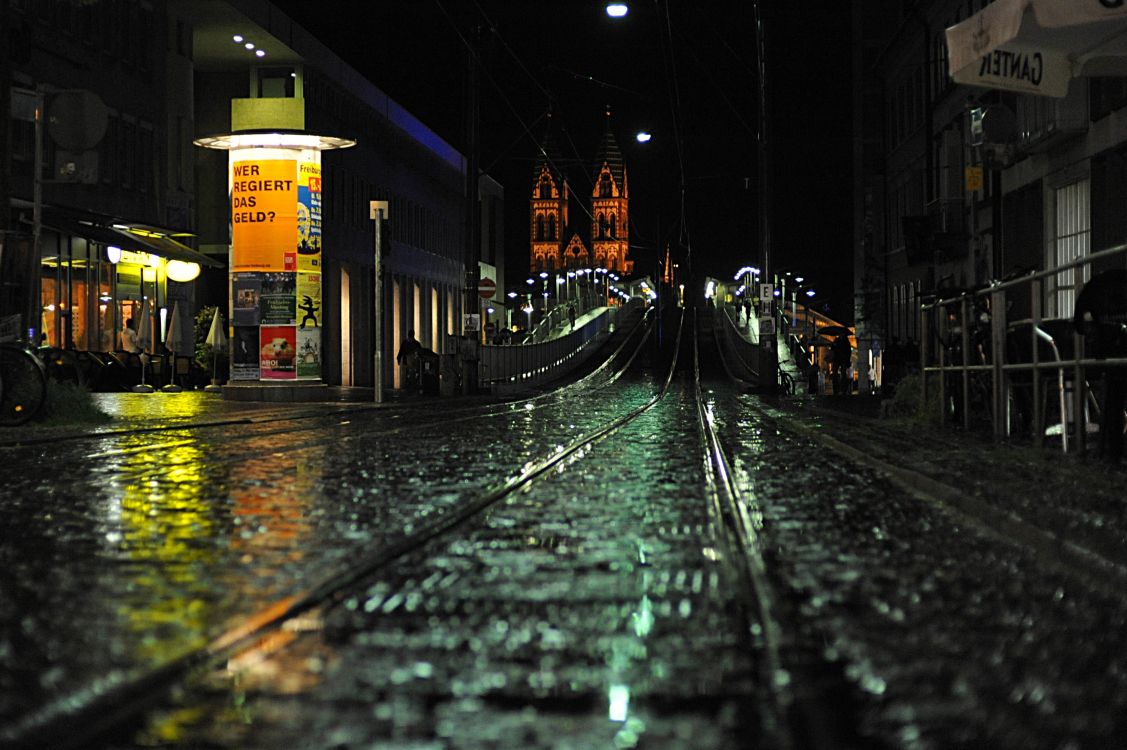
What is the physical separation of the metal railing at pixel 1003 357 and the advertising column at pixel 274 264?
1486 centimetres

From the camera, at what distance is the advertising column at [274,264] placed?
2858cm

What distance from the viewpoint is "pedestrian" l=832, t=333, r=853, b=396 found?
4062 cm

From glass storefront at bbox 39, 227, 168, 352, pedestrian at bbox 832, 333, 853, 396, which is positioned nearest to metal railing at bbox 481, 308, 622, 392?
glass storefront at bbox 39, 227, 168, 352

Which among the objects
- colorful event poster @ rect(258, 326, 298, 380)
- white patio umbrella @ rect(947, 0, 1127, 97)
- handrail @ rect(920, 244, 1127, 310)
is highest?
white patio umbrella @ rect(947, 0, 1127, 97)

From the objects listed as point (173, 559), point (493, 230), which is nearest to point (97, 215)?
point (173, 559)

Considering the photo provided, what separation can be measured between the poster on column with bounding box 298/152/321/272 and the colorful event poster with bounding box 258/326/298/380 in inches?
53.2

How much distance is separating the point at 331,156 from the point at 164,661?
47.4 m

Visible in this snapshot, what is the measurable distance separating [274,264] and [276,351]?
5.55 ft

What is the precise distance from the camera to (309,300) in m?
29.0

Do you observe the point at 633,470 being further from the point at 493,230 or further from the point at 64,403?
the point at 493,230

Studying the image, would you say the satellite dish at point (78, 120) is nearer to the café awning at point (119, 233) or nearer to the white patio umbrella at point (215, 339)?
the café awning at point (119, 233)

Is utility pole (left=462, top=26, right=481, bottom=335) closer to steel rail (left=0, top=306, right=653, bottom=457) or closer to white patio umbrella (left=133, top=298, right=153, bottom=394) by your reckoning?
white patio umbrella (left=133, top=298, right=153, bottom=394)

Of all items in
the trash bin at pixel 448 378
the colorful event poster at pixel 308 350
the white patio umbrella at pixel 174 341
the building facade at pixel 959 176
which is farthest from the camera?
the trash bin at pixel 448 378

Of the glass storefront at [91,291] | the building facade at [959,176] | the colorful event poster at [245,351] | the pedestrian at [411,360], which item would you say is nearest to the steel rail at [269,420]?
the colorful event poster at [245,351]
